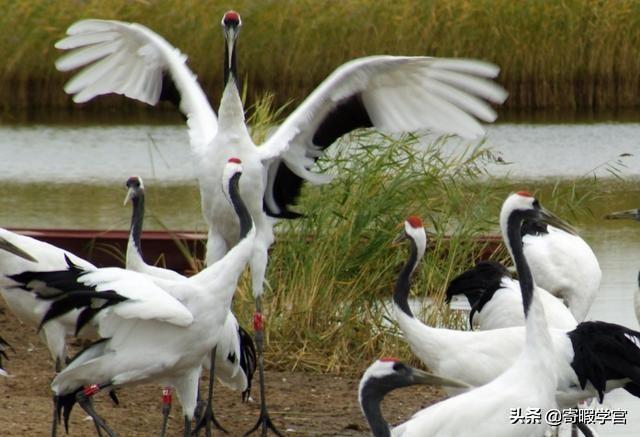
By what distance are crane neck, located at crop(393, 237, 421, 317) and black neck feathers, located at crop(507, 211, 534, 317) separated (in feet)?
1.95

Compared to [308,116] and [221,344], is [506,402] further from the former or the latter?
[308,116]

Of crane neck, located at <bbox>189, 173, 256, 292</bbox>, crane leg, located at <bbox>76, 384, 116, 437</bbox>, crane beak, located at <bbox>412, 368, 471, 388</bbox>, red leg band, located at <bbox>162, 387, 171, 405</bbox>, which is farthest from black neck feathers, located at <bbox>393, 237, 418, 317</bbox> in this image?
crane leg, located at <bbox>76, 384, 116, 437</bbox>

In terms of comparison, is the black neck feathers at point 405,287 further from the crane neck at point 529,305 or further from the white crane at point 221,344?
the white crane at point 221,344

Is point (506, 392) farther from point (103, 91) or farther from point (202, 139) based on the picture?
point (103, 91)

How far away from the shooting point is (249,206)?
6789 mm

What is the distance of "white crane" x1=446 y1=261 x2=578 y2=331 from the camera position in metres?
6.41

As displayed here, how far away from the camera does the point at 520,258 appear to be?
17.7 feet

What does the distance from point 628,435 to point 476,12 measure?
10555 millimetres

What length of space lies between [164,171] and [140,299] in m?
9.94

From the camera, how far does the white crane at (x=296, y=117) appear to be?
6633 mm

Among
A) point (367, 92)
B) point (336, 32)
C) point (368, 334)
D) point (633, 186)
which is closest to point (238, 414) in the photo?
point (368, 334)

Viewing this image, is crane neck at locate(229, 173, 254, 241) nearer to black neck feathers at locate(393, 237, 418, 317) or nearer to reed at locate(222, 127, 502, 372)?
black neck feathers at locate(393, 237, 418, 317)

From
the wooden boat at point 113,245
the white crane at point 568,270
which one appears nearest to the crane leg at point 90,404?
the white crane at point 568,270

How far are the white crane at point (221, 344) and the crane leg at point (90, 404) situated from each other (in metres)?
0.60
